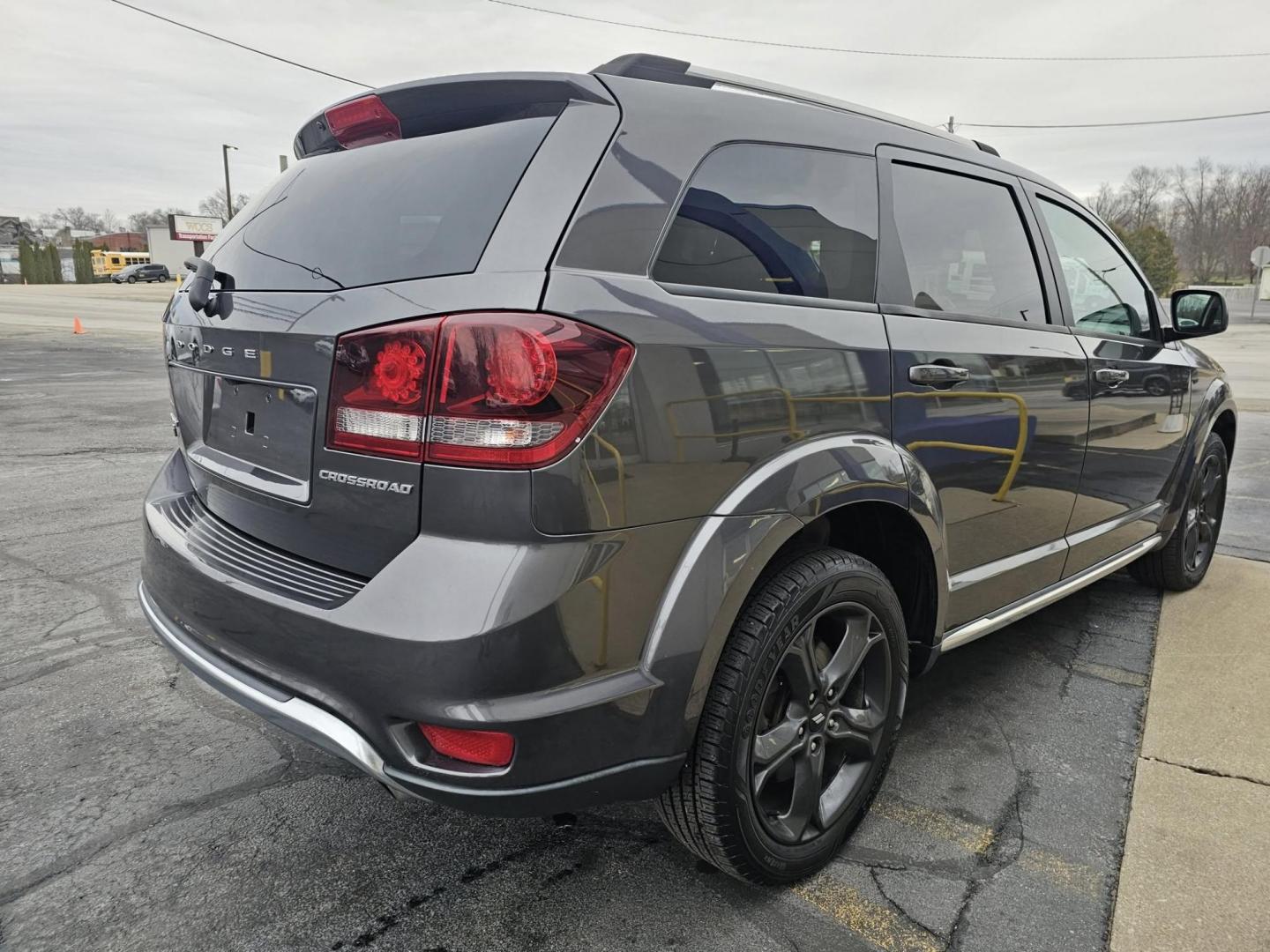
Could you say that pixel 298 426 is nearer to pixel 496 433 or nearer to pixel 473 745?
pixel 496 433

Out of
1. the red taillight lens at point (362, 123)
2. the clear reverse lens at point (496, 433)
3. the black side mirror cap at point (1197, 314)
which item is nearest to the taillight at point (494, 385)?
the clear reverse lens at point (496, 433)

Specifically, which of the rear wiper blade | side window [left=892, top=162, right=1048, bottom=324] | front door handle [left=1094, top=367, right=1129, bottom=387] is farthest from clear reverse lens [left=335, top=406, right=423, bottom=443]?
front door handle [left=1094, top=367, right=1129, bottom=387]

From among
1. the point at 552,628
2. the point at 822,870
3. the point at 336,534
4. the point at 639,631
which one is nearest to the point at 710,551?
the point at 639,631

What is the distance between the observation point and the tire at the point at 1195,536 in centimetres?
418

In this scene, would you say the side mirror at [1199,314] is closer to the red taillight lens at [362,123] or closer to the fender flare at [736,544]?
the fender flare at [736,544]

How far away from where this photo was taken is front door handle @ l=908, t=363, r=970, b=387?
2.29m

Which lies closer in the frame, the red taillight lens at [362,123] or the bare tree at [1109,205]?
the red taillight lens at [362,123]

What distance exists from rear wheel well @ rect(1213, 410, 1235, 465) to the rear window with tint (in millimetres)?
3891

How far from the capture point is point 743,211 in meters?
2.02

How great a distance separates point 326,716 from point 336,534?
1.17 feet

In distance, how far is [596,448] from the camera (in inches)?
63.4

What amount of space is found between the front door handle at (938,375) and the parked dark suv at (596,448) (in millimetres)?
11

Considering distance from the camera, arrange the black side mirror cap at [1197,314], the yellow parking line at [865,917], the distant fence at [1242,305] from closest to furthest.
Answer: the yellow parking line at [865,917] < the black side mirror cap at [1197,314] < the distant fence at [1242,305]

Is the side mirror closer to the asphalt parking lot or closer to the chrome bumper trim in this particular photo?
the asphalt parking lot
